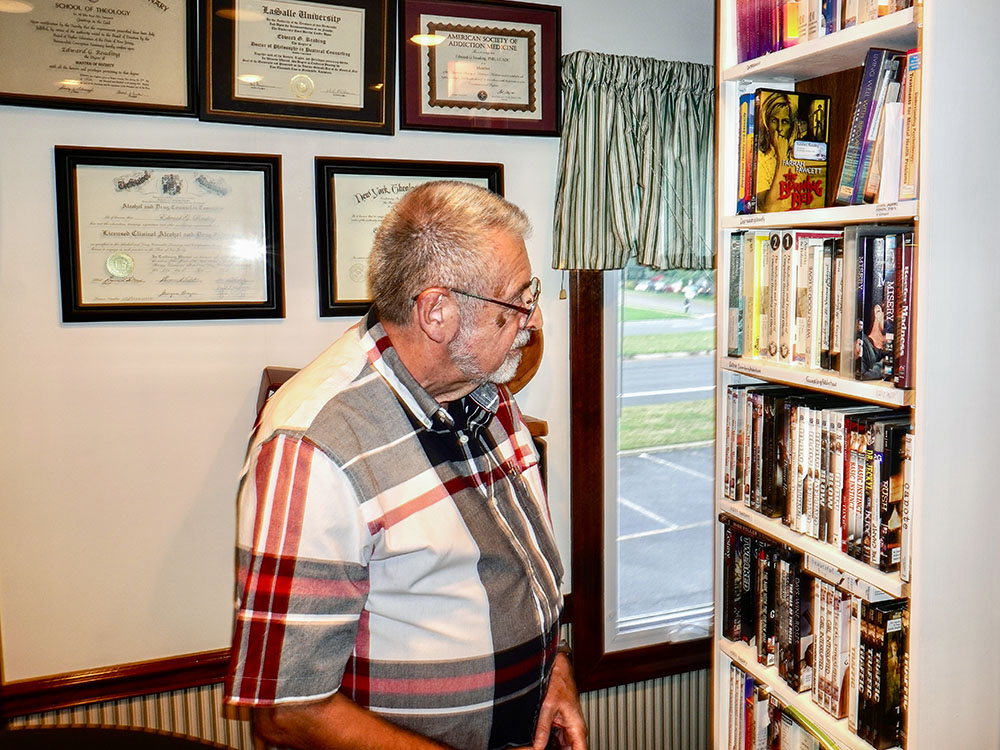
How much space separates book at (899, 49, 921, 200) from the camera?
4.35 feet

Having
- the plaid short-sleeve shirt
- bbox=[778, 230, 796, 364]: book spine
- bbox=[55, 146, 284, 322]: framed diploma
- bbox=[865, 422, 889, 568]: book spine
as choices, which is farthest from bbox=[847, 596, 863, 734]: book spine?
bbox=[55, 146, 284, 322]: framed diploma

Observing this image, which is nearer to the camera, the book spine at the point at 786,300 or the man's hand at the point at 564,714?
the man's hand at the point at 564,714

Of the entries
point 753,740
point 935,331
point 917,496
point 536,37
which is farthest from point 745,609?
point 536,37

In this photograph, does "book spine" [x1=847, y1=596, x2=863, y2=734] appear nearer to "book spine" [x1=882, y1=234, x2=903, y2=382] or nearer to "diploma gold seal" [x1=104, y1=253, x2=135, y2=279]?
"book spine" [x1=882, y1=234, x2=903, y2=382]

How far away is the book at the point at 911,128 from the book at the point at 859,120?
0.20 feet

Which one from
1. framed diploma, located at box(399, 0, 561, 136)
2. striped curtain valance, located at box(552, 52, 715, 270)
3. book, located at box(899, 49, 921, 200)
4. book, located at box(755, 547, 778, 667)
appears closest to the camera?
book, located at box(899, 49, 921, 200)

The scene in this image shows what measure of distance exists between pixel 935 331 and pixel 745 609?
0.81 meters

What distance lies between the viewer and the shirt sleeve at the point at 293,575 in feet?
3.41

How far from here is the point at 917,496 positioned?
135 cm

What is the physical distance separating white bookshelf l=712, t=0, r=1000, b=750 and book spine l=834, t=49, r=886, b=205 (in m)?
0.04

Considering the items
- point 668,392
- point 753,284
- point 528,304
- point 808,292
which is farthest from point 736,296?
point 668,392

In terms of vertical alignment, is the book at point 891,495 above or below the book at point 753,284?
below

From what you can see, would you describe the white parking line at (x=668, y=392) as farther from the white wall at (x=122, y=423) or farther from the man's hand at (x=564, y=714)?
the man's hand at (x=564, y=714)

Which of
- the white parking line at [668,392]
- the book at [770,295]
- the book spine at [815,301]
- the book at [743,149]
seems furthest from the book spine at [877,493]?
the white parking line at [668,392]
